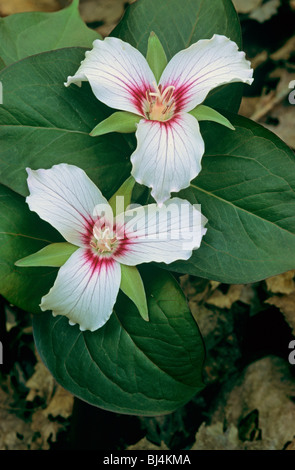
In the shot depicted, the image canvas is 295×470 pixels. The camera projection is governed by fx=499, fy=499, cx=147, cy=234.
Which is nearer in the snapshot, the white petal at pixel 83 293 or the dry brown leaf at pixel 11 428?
the white petal at pixel 83 293

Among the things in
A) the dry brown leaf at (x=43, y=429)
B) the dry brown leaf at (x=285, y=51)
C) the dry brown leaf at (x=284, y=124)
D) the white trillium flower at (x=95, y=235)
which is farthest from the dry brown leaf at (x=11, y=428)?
the dry brown leaf at (x=285, y=51)

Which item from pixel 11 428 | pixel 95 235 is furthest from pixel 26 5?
pixel 11 428

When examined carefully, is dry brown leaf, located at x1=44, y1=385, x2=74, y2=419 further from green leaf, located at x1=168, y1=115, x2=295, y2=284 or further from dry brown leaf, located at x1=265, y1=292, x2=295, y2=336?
green leaf, located at x1=168, y1=115, x2=295, y2=284

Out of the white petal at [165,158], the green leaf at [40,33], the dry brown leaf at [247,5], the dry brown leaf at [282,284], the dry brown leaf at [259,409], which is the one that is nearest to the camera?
the white petal at [165,158]

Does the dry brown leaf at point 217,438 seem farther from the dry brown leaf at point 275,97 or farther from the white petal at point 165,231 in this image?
the dry brown leaf at point 275,97

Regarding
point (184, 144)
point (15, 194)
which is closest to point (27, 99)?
point (15, 194)

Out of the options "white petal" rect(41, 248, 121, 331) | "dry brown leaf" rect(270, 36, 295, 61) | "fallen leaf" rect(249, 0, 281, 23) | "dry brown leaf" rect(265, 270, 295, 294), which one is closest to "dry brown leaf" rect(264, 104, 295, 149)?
"dry brown leaf" rect(270, 36, 295, 61)


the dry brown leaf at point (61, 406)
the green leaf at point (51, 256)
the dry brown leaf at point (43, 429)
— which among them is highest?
the green leaf at point (51, 256)
